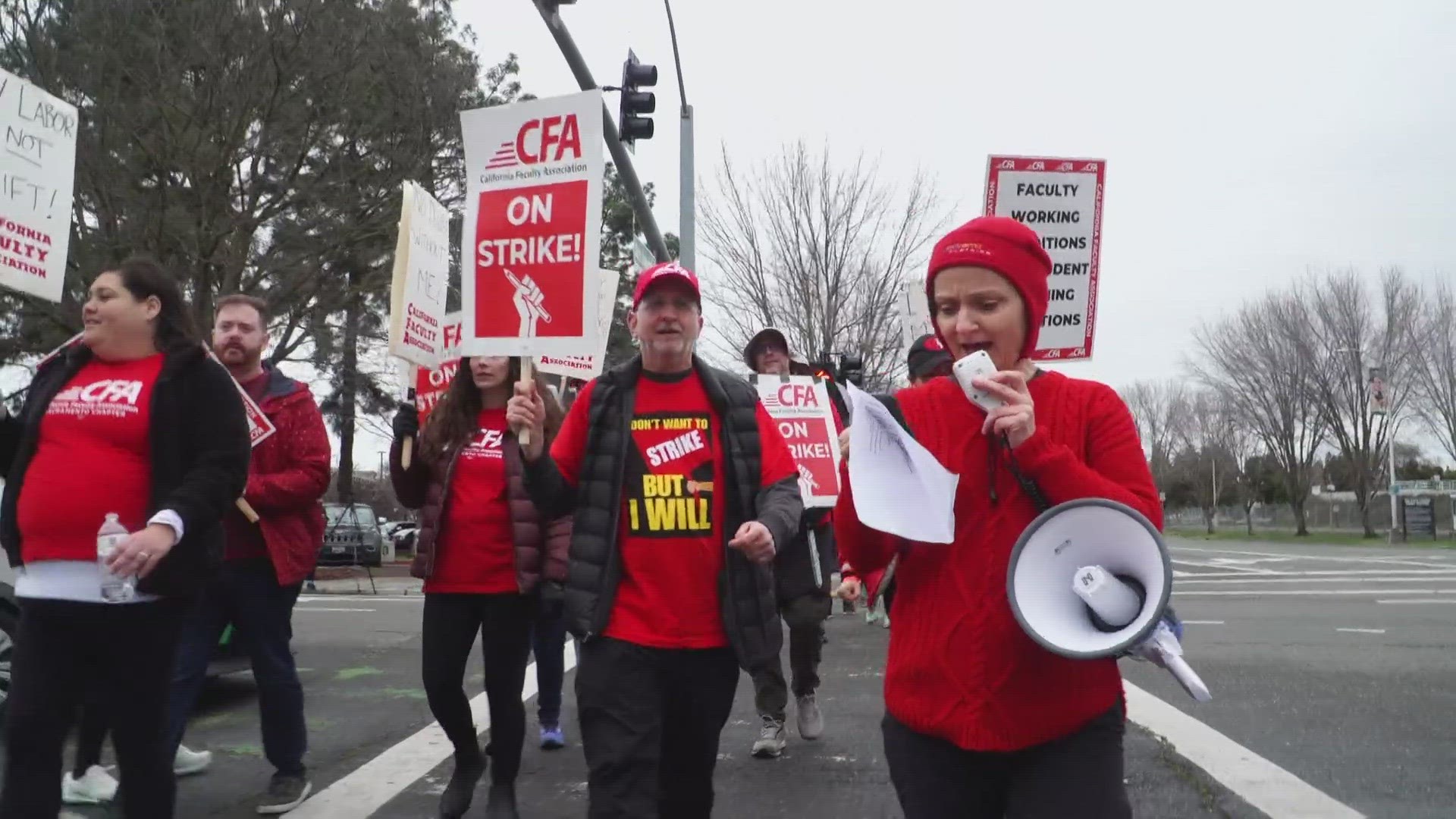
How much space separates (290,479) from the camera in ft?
16.0

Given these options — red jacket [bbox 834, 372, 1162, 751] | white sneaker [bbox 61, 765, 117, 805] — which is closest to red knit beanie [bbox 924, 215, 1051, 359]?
red jacket [bbox 834, 372, 1162, 751]

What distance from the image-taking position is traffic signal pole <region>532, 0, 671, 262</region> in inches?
→ 347

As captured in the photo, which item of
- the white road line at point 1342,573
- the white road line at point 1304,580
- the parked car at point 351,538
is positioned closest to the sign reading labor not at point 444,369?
the white road line at point 1304,580

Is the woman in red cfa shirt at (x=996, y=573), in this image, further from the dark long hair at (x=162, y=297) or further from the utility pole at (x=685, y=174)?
the utility pole at (x=685, y=174)

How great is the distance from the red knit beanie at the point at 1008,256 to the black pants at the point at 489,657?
2704 millimetres

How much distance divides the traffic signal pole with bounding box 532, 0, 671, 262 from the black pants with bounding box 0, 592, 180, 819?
4.17 m

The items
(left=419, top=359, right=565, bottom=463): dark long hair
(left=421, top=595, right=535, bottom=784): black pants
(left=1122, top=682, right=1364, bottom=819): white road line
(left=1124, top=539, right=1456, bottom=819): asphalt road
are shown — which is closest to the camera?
(left=421, top=595, right=535, bottom=784): black pants

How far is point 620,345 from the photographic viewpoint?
35.5m

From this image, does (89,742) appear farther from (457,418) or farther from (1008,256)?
(1008,256)

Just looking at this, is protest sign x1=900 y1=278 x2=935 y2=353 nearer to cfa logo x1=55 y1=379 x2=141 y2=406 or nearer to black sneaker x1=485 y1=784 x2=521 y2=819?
black sneaker x1=485 y1=784 x2=521 y2=819

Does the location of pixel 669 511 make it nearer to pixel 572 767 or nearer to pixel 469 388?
pixel 469 388

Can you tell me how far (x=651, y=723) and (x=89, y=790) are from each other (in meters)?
2.88

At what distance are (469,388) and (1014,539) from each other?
9.93 ft

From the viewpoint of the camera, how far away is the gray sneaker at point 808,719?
6254 millimetres
